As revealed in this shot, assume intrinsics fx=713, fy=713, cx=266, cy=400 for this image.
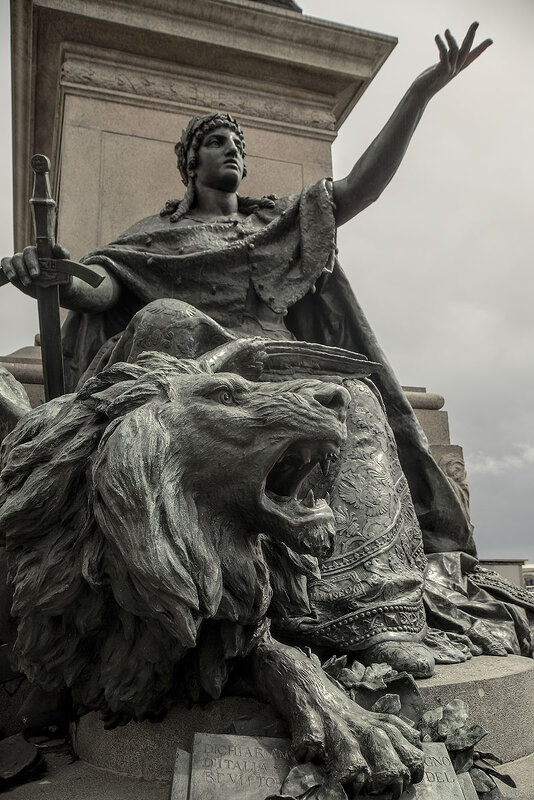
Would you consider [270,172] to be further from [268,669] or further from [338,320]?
[268,669]

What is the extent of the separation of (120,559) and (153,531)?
0.13 metres

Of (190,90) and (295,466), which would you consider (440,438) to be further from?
(295,466)

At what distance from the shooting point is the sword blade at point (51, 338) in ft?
9.96

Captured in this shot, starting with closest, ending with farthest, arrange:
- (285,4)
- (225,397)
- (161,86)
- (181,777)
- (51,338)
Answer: (181,777), (225,397), (51,338), (161,86), (285,4)

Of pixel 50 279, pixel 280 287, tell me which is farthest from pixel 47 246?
pixel 280 287

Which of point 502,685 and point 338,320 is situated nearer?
point 502,685

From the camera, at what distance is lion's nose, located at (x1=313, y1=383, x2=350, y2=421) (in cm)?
181

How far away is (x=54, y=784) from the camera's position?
1904mm

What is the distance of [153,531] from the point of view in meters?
1.61

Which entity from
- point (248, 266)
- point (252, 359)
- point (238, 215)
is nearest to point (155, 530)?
point (252, 359)

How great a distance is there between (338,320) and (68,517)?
2225 millimetres

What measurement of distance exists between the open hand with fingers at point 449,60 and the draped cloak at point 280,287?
66 cm

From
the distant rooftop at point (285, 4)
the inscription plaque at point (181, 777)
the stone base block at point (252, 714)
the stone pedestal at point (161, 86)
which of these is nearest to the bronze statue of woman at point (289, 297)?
the stone base block at point (252, 714)

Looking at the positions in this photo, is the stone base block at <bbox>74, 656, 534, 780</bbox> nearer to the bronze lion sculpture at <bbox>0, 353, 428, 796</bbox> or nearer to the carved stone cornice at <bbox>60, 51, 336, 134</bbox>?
the bronze lion sculpture at <bbox>0, 353, 428, 796</bbox>
